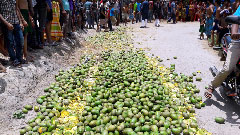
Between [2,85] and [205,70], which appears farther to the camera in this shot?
[205,70]

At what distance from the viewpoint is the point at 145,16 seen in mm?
15680

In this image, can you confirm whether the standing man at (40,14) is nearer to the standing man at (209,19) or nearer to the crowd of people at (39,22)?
the crowd of people at (39,22)

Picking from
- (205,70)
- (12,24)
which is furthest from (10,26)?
(205,70)

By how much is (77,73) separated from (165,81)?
2225 millimetres

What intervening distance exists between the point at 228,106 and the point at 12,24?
4.69 metres

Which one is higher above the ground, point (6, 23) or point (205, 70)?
point (6, 23)

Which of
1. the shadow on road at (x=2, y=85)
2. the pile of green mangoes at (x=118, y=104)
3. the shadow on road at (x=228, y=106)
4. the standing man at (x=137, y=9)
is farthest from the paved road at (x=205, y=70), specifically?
the standing man at (x=137, y=9)

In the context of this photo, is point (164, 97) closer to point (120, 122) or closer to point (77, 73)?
point (120, 122)

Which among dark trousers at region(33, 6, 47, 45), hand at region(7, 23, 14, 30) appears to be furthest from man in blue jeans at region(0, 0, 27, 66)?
dark trousers at region(33, 6, 47, 45)

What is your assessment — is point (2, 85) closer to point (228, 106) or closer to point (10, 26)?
point (10, 26)

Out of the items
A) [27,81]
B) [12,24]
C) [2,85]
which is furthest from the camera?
[27,81]

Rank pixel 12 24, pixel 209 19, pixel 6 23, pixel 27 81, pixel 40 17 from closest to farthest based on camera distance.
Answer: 1. pixel 6 23
2. pixel 12 24
3. pixel 27 81
4. pixel 40 17
5. pixel 209 19

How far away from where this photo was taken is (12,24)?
14.5 feet

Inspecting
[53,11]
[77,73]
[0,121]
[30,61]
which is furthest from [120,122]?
[53,11]
